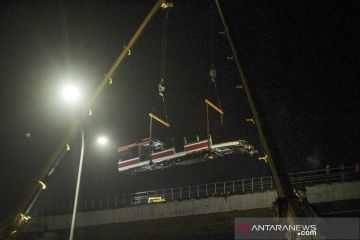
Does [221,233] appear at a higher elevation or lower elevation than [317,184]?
lower

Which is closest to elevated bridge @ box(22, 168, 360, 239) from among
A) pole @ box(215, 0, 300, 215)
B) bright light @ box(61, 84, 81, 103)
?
pole @ box(215, 0, 300, 215)

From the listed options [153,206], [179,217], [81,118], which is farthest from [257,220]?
[81,118]

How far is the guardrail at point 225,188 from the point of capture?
23.7 meters

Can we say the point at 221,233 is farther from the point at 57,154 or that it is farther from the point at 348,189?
the point at 57,154

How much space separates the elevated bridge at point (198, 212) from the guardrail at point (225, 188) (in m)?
0.08

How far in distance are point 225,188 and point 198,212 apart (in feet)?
35.5

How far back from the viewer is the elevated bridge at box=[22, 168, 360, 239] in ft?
72.9

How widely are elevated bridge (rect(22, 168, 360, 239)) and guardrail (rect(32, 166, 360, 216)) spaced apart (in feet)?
0.25

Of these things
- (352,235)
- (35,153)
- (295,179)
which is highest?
(35,153)

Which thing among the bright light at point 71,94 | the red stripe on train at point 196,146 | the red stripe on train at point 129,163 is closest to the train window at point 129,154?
the red stripe on train at point 129,163

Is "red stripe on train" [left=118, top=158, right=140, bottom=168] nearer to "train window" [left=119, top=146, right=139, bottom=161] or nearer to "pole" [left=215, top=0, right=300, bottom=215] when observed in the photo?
"train window" [left=119, top=146, right=139, bottom=161]

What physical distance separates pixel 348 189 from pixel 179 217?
458 inches

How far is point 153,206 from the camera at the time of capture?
1059 inches

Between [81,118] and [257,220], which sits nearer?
[81,118]
